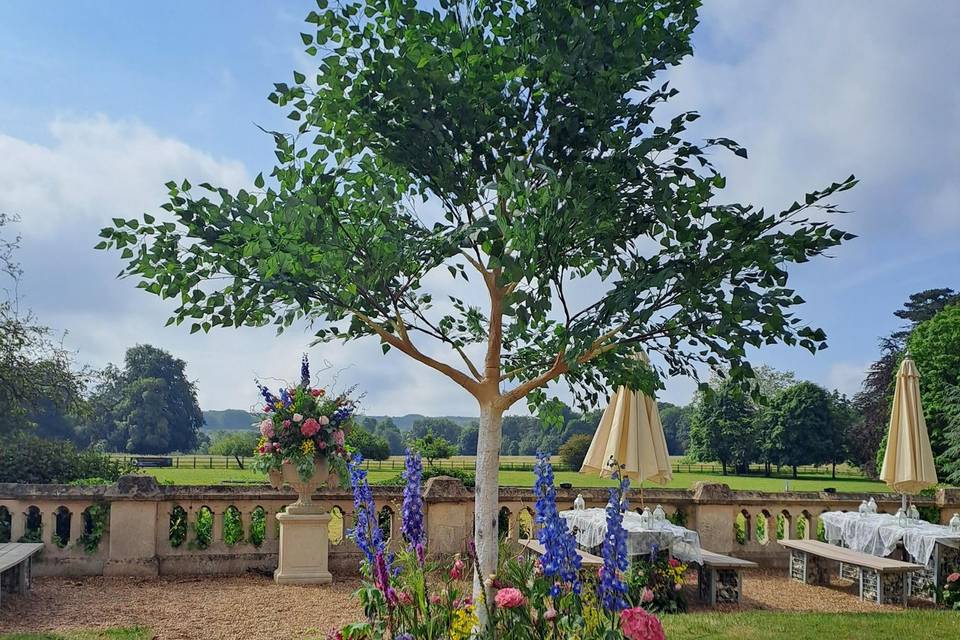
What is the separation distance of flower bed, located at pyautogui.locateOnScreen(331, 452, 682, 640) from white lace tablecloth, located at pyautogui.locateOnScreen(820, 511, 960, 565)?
6.94m

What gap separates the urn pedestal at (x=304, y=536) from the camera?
9.68 m

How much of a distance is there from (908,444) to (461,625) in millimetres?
9446

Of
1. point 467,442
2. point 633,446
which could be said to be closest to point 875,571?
point 633,446

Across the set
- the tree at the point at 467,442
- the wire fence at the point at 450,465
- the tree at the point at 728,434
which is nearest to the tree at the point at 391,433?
the tree at the point at 467,442

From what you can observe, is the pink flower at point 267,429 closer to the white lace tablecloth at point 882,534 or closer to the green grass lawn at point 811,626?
the green grass lawn at point 811,626

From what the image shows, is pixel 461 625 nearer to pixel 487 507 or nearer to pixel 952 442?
pixel 487 507

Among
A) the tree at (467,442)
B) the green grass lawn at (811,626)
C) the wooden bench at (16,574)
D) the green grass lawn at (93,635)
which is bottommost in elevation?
the tree at (467,442)

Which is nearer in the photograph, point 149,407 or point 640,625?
point 640,625

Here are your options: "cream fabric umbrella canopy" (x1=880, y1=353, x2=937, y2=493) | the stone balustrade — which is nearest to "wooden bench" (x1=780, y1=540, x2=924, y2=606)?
the stone balustrade

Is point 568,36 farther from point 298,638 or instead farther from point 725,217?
point 298,638

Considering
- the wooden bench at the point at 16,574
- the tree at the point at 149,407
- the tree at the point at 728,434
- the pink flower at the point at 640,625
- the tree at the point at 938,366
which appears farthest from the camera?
the tree at the point at 149,407

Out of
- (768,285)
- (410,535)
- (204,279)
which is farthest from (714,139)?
(204,279)

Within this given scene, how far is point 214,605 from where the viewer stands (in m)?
8.37

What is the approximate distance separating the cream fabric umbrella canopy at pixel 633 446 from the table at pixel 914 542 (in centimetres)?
292
